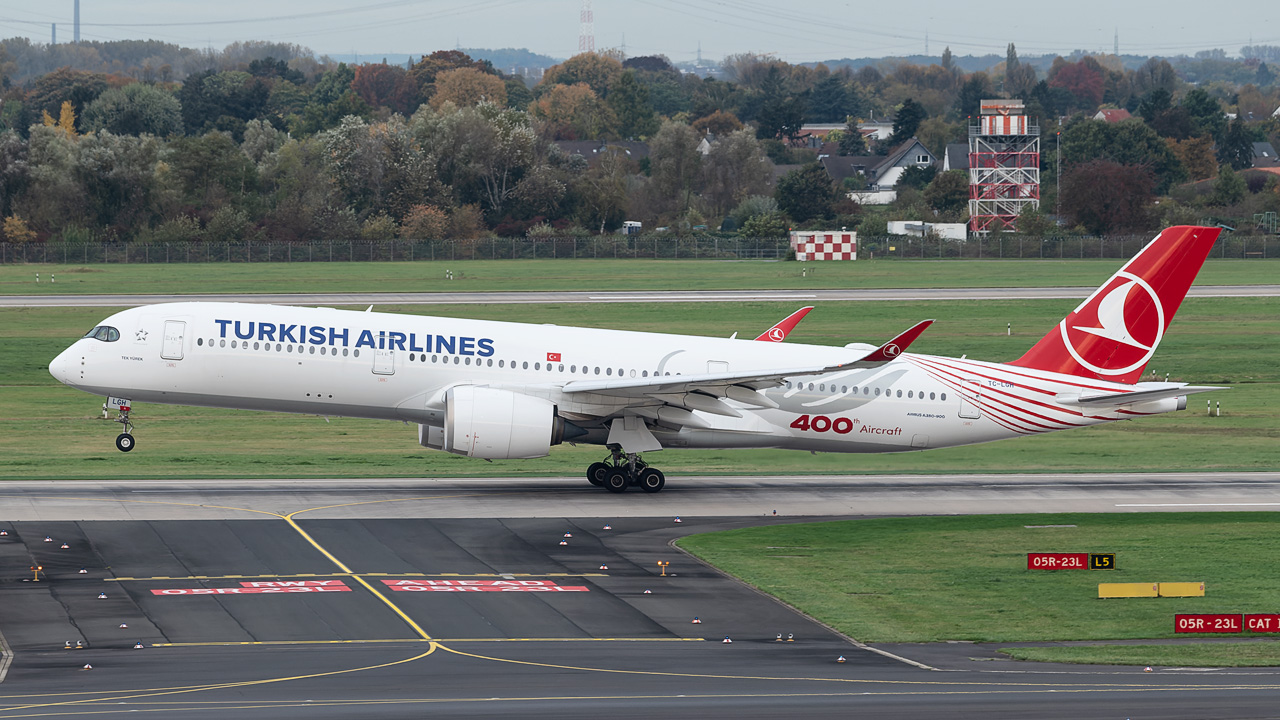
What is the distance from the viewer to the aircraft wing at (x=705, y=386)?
131ft

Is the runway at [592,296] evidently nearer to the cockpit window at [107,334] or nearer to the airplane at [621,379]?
the cockpit window at [107,334]

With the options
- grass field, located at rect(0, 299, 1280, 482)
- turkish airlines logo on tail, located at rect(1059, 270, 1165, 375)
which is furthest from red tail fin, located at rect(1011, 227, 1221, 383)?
grass field, located at rect(0, 299, 1280, 482)

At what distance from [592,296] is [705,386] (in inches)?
2523

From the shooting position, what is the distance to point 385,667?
2467 centimetres

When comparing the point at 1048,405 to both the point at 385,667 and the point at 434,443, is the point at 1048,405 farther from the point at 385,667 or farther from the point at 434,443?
the point at 385,667

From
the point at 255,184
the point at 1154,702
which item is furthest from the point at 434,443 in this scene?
the point at 255,184

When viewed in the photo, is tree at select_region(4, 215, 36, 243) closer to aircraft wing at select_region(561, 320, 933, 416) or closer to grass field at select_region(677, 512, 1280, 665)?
aircraft wing at select_region(561, 320, 933, 416)

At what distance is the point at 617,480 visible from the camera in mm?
42812

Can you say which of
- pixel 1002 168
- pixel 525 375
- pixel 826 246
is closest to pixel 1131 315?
pixel 525 375

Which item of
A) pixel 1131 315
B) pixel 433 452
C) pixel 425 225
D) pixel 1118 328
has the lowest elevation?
pixel 433 452

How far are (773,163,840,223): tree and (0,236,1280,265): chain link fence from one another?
23.8m

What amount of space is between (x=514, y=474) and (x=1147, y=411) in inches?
759

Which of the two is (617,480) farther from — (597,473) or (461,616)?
(461,616)

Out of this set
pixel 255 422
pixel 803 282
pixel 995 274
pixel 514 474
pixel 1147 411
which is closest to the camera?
pixel 1147 411
